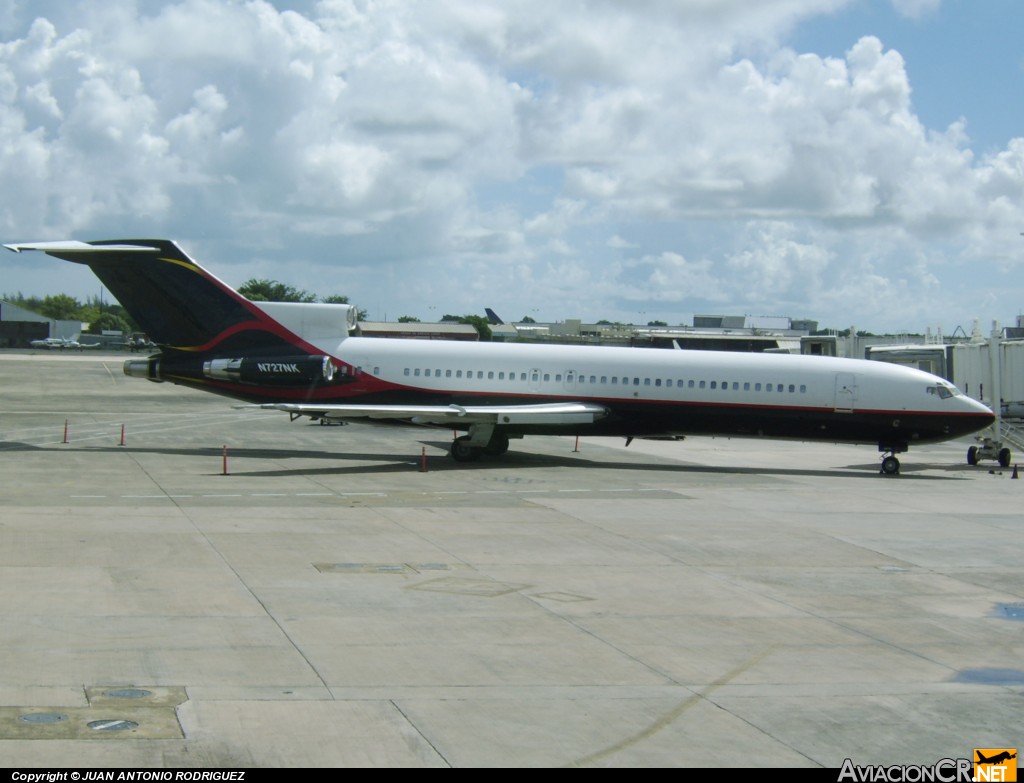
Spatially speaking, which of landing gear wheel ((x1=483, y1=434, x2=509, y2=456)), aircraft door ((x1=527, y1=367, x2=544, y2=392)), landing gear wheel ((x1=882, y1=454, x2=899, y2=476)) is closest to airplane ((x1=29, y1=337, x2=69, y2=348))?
landing gear wheel ((x1=483, y1=434, x2=509, y2=456))

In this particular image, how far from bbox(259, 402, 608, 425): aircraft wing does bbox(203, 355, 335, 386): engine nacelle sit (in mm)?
1179

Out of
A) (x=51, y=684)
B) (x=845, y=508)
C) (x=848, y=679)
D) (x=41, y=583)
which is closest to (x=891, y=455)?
(x=845, y=508)

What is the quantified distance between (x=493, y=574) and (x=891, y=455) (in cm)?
1991

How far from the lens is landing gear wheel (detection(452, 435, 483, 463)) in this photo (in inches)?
1212

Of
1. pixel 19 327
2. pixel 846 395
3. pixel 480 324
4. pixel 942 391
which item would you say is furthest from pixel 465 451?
pixel 19 327

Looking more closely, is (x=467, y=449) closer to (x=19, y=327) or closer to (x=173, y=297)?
(x=173, y=297)

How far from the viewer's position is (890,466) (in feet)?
103

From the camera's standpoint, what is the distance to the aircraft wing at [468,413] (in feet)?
95.5

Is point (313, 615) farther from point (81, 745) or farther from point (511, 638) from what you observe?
point (81, 745)

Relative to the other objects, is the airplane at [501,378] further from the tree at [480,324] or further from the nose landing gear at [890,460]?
the tree at [480,324]

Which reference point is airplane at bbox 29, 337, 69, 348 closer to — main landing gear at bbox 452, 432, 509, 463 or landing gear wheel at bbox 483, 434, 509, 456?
landing gear wheel at bbox 483, 434, 509, 456

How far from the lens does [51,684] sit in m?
9.36

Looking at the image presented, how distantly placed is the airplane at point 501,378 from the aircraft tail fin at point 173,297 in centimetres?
4

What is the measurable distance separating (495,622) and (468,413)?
57.3 feet
